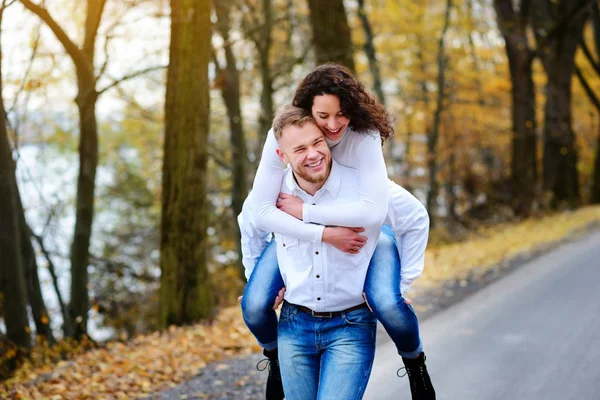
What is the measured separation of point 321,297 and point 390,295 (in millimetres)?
324

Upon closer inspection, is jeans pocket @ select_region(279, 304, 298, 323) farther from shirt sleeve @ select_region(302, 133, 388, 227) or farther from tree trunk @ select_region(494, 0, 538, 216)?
tree trunk @ select_region(494, 0, 538, 216)

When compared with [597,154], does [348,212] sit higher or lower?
lower

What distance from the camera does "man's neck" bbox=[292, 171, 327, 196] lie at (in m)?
3.39

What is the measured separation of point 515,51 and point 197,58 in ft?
48.4

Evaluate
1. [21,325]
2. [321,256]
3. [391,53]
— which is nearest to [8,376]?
[21,325]

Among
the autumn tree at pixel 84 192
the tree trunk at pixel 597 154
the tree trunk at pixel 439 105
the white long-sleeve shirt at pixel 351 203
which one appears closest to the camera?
the white long-sleeve shirt at pixel 351 203

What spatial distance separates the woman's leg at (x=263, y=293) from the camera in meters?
3.54

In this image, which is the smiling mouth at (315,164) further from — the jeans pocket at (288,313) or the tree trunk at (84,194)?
the tree trunk at (84,194)

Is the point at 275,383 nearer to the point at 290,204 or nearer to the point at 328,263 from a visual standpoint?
the point at 328,263

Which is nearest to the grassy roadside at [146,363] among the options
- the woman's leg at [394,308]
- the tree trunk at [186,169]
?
the tree trunk at [186,169]

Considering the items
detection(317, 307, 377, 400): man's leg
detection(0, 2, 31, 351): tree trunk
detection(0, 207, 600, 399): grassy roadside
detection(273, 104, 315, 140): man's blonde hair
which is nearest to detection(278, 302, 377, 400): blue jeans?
detection(317, 307, 377, 400): man's leg

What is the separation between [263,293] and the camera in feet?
11.6

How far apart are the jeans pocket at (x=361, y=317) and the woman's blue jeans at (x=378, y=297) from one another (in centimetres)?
6

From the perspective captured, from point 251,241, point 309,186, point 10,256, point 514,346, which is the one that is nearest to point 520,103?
point 514,346
